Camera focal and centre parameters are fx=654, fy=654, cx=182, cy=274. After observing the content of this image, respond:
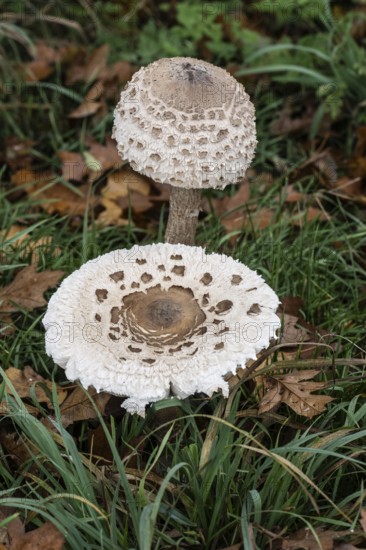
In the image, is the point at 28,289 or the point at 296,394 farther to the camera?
the point at 28,289

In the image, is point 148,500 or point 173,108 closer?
point 148,500

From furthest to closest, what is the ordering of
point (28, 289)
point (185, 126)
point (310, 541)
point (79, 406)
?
point (28, 289)
point (79, 406)
point (185, 126)
point (310, 541)

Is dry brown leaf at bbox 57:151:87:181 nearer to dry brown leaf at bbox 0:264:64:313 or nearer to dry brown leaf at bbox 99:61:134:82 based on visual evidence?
dry brown leaf at bbox 99:61:134:82

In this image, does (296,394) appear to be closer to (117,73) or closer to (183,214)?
(183,214)

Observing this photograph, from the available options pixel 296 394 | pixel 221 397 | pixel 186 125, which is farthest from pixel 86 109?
pixel 296 394

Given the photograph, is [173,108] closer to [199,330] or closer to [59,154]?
[199,330]

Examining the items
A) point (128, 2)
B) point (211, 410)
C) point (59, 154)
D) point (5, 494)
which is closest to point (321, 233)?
point (211, 410)

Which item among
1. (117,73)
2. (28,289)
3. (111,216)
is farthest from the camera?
(117,73)

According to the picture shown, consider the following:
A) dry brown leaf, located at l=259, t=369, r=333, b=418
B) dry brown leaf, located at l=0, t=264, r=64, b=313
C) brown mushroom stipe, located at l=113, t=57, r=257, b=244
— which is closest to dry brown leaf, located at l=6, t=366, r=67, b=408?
dry brown leaf, located at l=0, t=264, r=64, b=313
